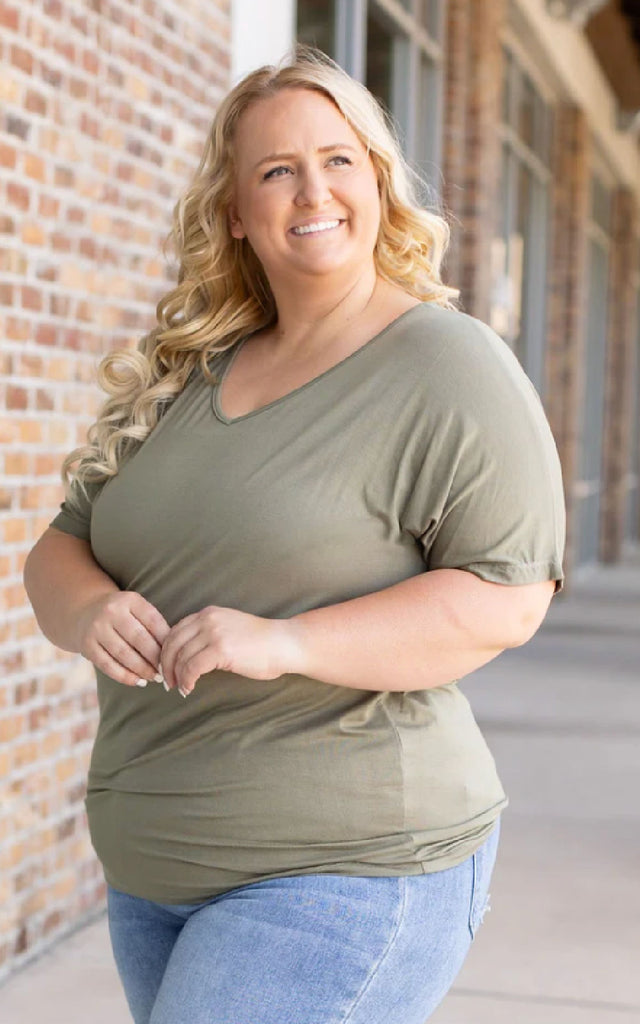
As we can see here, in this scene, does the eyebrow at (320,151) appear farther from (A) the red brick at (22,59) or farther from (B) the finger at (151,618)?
(A) the red brick at (22,59)

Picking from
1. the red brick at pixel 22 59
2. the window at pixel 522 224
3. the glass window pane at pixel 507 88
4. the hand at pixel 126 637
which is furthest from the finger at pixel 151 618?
the glass window pane at pixel 507 88

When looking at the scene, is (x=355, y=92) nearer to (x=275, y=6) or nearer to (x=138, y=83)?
(x=138, y=83)

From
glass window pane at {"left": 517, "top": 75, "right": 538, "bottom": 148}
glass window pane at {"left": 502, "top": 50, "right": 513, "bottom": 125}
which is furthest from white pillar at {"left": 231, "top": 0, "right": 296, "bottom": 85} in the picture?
glass window pane at {"left": 517, "top": 75, "right": 538, "bottom": 148}

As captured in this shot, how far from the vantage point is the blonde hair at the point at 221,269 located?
1832 mm

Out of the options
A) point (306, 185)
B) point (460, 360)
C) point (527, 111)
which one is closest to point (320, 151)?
point (306, 185)

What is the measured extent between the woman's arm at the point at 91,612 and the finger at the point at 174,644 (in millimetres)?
54

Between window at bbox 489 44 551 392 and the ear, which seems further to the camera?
window at bbox 489 44 551 392

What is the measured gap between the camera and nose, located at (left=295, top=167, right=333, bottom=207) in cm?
178

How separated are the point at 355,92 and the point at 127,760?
916mm

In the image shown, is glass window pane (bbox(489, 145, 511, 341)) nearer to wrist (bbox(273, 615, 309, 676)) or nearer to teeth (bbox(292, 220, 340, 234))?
teeth (bbox(292, 220, 340, 234))

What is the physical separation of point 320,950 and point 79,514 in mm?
743

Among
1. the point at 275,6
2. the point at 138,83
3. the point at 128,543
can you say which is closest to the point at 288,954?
the point at 128,543

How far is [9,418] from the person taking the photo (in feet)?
11.5

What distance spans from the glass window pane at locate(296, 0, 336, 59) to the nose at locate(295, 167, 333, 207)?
4530 millimetres
